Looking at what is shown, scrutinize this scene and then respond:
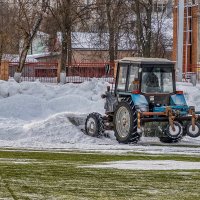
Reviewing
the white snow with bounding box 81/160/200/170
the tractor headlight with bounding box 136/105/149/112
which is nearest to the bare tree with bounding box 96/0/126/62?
the tractor headlight with bounding box 136/105/149/112

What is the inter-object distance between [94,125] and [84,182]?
1220 centimetres

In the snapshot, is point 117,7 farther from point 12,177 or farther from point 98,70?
point 12,177

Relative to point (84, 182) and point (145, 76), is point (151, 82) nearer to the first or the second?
point (145, 76)

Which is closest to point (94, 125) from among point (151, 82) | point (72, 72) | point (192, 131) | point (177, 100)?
point (151, 82)

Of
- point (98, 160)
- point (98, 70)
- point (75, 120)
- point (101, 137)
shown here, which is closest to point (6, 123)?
point (75, 120)

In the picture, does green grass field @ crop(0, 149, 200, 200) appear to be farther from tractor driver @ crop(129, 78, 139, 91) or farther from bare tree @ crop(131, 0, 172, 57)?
bare tree @ crop(131, 0, 172, 57)

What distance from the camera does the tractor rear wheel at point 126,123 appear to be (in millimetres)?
22531

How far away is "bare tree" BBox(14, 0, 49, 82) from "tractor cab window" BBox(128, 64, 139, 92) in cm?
2810

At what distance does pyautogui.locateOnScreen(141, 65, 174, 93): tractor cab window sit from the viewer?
23703 millimetres

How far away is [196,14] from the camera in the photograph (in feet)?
190

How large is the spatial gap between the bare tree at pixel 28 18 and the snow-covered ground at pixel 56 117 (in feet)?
53.3

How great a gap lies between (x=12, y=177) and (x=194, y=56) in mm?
46538

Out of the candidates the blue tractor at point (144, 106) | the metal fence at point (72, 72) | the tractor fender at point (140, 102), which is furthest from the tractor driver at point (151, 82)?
the metal fence at point (72, 72)

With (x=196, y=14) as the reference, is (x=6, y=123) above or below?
below
